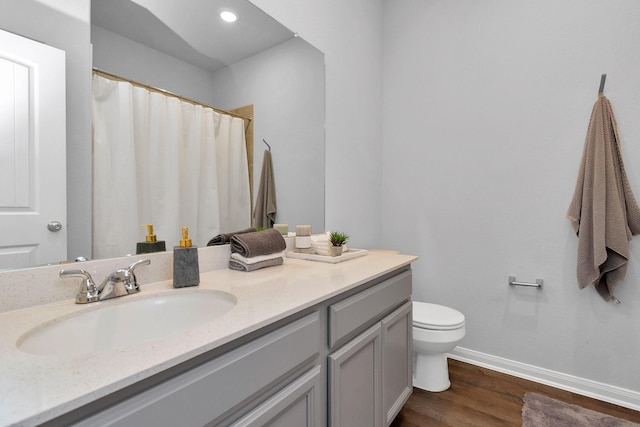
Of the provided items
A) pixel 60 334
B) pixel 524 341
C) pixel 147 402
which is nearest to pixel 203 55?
pixel 60 334

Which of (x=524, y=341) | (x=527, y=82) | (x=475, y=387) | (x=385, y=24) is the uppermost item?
(x=385, y=24)

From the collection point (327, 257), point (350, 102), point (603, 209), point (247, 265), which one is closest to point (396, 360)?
point (327, 257)

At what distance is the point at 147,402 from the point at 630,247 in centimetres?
235

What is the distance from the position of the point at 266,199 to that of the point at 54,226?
2.73ft

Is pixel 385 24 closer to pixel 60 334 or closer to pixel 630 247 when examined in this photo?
pixel 630 247

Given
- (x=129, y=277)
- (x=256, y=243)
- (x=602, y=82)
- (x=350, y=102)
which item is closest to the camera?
(x=129, y=277)

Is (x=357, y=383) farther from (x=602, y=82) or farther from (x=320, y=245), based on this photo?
(x=602, y=82)

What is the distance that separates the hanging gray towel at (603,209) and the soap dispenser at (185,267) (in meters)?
2.03

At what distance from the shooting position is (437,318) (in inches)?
72.4

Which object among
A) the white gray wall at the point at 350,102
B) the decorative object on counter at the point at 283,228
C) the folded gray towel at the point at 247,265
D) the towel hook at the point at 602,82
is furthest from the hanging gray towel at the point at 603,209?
the folded gray towel at the point at 247,265

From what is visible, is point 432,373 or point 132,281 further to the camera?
point 432,373

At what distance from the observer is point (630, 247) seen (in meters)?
1.72

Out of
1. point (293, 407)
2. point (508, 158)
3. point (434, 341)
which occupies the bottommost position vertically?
point (434, 341)

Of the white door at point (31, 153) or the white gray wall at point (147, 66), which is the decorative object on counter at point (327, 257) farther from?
the white door at point (31, 153)
